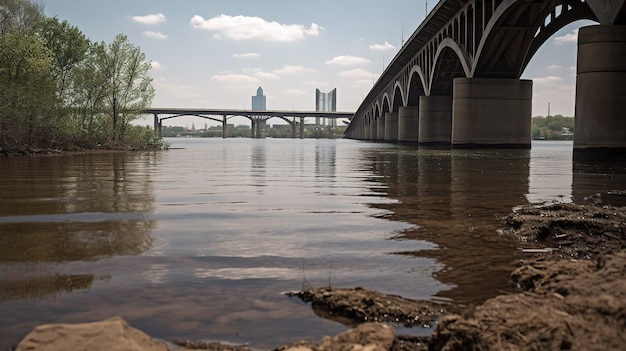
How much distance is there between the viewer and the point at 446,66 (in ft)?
210

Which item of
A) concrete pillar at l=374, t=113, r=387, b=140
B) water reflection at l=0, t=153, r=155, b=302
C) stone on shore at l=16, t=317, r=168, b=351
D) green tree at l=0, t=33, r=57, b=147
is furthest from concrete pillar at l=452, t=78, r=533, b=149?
concrete pillar at l=374, t=113, r=387, b=140

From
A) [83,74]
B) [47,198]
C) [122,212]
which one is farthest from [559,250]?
[83,74]

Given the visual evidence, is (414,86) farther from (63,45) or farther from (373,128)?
(373,128)

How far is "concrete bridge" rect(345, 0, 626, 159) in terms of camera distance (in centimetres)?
2608

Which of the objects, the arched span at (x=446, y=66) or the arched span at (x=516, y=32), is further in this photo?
the arched span at (x=446, y=66)

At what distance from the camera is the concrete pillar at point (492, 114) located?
A: 5094 centimetres

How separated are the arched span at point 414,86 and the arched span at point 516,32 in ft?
55.0

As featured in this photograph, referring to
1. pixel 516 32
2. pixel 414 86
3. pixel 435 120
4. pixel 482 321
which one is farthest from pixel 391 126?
pixel 482 321

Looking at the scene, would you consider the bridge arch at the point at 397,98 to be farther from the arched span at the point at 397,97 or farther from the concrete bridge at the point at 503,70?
the concrete bridge at the point at 503,70

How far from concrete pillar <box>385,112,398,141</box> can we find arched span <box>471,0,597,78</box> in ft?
195

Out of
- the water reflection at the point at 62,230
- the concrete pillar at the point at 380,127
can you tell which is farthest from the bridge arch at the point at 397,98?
the water reflection at the point at 62,230

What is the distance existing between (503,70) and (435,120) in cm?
2047

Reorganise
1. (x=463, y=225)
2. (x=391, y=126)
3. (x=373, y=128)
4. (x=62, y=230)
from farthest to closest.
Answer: (x=373, y=128) < (x=391, y=126) < (x=463, y=225) < (x=62, y=230)

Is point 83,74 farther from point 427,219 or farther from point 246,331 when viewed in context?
point 246,331
